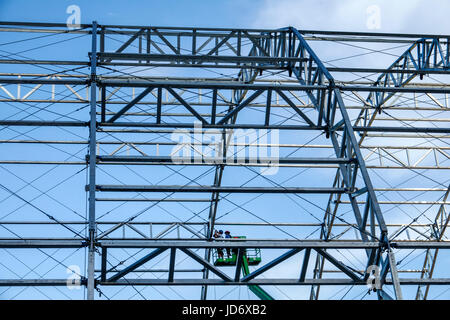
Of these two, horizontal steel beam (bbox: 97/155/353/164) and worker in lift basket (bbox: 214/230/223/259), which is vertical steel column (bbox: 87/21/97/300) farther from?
worker in lift basket (bbox: 214/230/223/259)

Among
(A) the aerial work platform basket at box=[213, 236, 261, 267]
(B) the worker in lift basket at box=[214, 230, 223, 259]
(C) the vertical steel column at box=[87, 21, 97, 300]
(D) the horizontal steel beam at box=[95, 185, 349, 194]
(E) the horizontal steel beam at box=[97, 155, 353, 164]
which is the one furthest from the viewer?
(A) the aerial work platform basket at box=[213, 236, 261, 267]

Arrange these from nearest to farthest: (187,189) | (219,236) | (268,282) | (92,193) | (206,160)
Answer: (268,282), (92,193), (187,189), (206,160), (219,236)

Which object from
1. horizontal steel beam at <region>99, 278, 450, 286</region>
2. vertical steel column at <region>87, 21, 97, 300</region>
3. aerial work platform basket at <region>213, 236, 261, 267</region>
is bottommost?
aerial work platform basket at <region>213, 236, 261, 267</region>

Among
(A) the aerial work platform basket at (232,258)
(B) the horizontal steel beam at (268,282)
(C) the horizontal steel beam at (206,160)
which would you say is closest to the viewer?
(B) the horizontal steel beam at (268,282)

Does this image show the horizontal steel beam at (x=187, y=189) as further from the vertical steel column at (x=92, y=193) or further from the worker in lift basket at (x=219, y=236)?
the worker in lift basket at (x=219, y=236)

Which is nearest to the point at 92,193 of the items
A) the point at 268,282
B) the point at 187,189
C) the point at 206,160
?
the point at 187,189

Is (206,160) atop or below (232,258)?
atop

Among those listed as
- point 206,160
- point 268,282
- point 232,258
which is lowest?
point 232,258

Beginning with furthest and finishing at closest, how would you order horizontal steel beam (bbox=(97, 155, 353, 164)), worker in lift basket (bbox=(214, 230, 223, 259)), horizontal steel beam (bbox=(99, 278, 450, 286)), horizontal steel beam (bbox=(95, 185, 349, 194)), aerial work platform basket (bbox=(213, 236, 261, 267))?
aerial work platform basket (bbox=(213, 236, 261, 267)) < worker in lift basket (bbox=(214, 230, 223, 259)) < horizontal steel beam (bbox=(97, 155, 353, 164)) < horizontal steel beam (bbox=(95, 185, 349, 194)) < horizontal steel beam (bbox=(99, 278, 450, 286))

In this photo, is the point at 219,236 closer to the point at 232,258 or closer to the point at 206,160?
the point at 232,258

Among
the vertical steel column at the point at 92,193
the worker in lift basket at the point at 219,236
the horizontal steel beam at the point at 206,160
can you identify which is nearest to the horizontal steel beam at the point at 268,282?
the vertical steel column at the point at 92,193

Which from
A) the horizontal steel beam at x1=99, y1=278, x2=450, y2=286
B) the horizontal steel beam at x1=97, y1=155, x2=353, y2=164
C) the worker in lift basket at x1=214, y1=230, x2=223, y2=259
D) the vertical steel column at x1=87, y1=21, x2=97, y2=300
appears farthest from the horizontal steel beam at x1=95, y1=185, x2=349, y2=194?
the worker in lift basket at x1=214, y1=230, x2=223, y2=259
